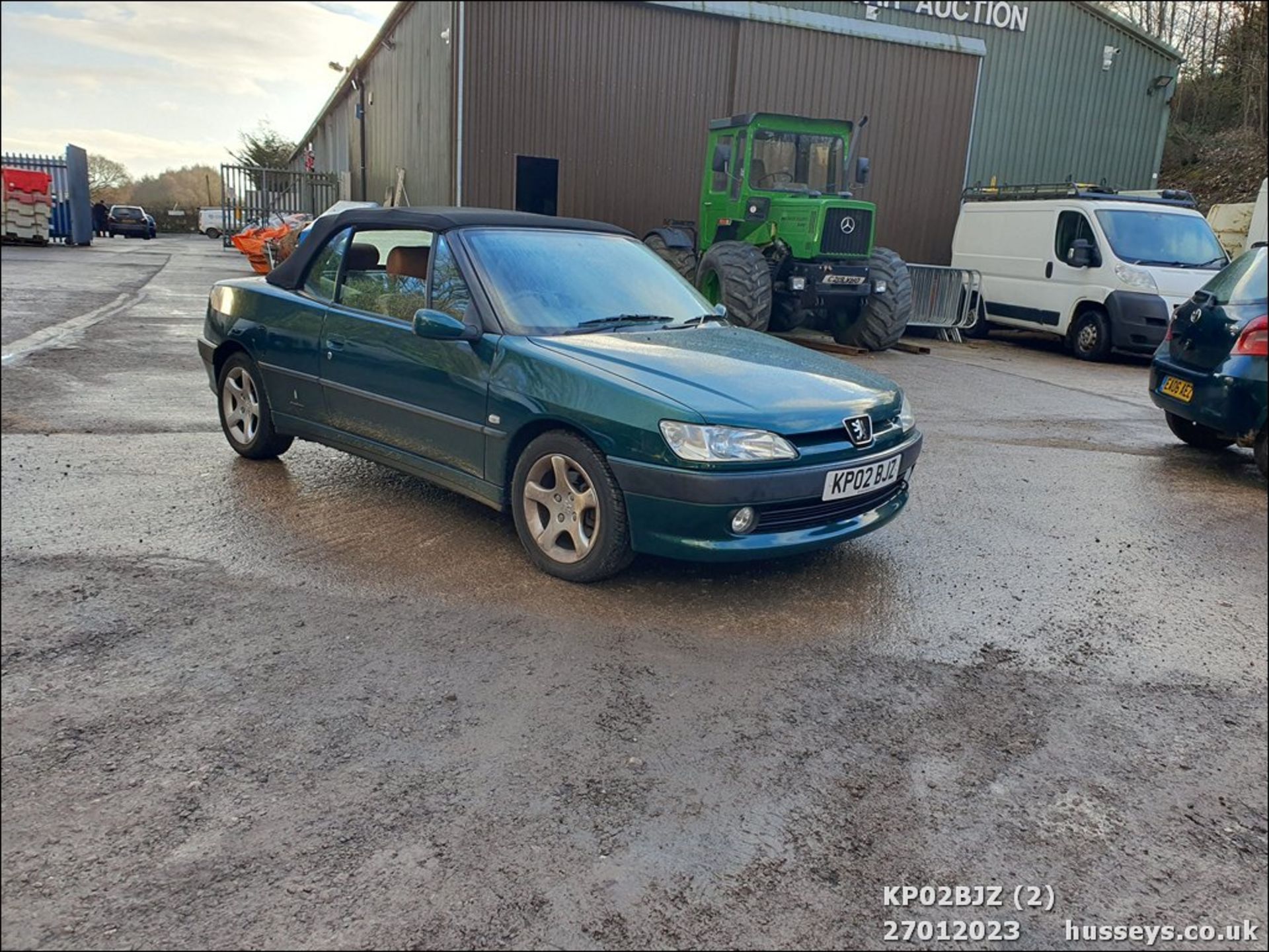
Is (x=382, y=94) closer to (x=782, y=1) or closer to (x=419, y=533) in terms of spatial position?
(x=782, y=1)

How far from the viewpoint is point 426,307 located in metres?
4.59

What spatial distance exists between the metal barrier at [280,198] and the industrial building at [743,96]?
350 inches

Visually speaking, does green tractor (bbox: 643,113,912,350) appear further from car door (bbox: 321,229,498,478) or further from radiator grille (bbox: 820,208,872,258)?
car door (bbox: 321,229,498,478)

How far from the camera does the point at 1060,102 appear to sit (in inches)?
811

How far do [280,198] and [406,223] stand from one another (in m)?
30.6

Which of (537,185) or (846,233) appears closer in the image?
(846,233)

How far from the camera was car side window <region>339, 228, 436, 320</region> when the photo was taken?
185 inches

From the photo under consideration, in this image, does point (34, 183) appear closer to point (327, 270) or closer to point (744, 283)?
point (744, 283)

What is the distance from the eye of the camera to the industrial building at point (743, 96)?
54.5 feet

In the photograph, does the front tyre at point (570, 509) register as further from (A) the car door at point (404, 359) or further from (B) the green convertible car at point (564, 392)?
(A) the car door at point (404, 359)

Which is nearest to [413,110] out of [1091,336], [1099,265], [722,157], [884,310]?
[722,157]

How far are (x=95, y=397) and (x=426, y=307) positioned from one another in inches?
152

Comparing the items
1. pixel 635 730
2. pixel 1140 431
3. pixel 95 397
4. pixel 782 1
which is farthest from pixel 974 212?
pixel 635 730

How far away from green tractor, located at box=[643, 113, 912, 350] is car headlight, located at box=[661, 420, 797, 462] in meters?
8.06
